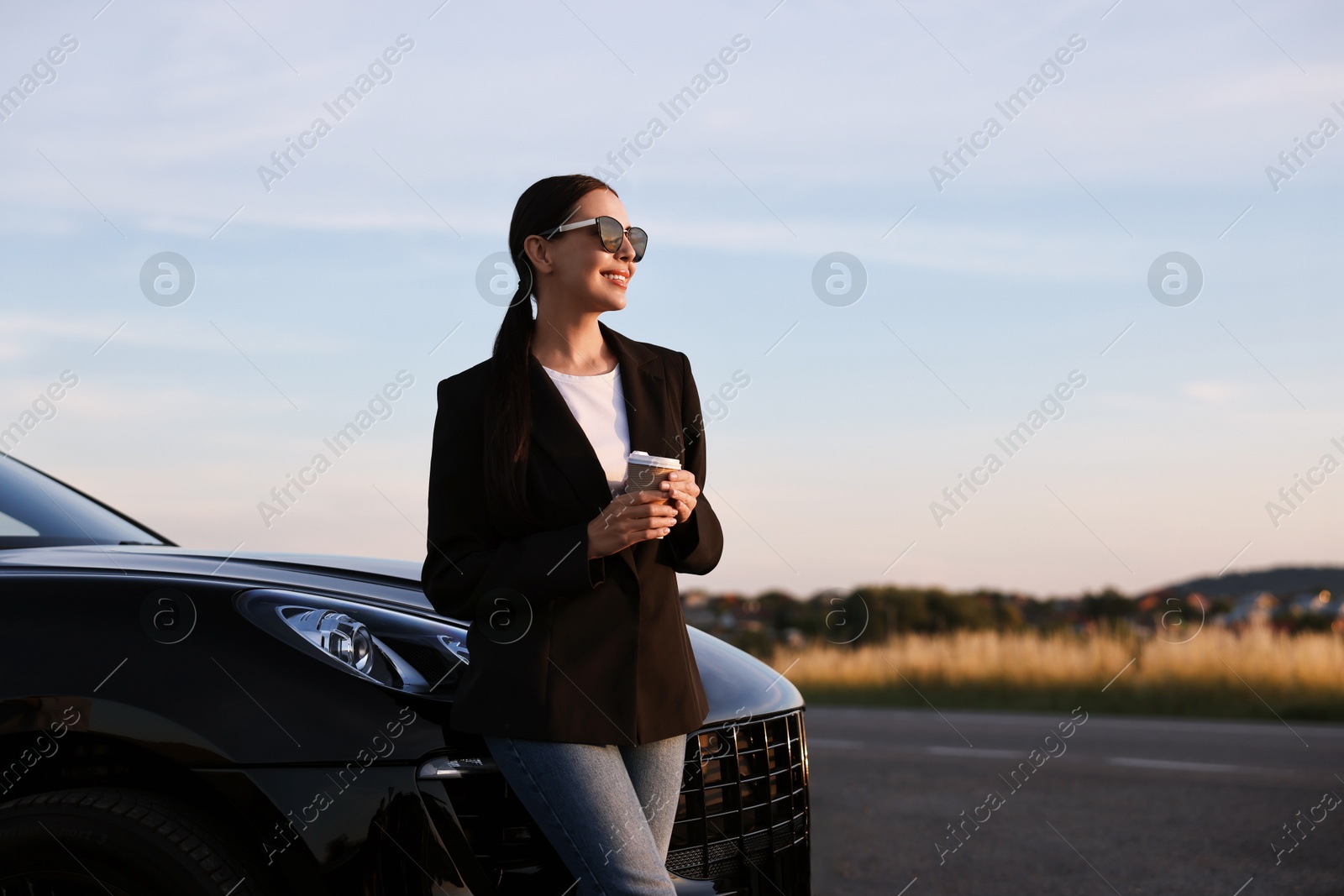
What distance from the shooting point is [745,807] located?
2.76 metres

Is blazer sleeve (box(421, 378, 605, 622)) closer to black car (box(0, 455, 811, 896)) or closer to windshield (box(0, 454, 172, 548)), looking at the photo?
black car (box(0, 455, 811, 896))

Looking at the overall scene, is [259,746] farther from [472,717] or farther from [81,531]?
[81,531]

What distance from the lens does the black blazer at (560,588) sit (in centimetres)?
222

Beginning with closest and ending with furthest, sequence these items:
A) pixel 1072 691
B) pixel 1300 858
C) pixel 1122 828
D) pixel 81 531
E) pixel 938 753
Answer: pixel 81 531
pixel 1300 858
pixel 1122 828
pixel 938 753
pixel 1072 691

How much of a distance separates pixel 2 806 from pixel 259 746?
498mm

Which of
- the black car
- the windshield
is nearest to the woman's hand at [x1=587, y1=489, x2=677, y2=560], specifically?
the black car

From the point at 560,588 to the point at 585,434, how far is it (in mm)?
325

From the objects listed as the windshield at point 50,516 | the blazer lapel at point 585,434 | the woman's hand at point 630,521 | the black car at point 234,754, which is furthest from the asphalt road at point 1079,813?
the woman's hand at point 630,521

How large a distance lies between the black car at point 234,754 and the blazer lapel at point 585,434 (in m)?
0.49

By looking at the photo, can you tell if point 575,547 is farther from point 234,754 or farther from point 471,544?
point 234,754

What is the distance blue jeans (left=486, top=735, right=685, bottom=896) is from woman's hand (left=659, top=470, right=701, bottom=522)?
45 cm

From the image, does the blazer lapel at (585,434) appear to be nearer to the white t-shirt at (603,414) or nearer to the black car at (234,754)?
the white t-shirt at (603,414)

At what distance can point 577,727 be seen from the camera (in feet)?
7.25

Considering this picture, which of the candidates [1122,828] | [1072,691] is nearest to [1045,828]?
[1122,828]
